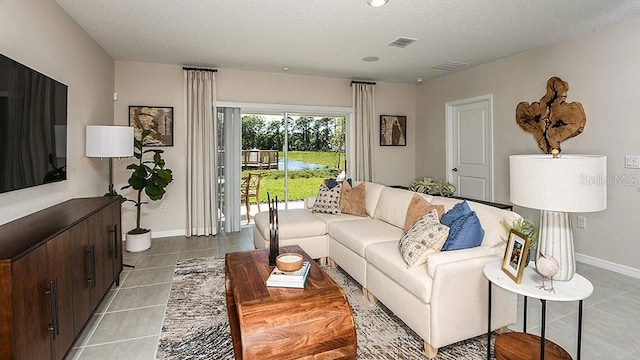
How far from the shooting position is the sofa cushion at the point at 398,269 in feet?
6.74

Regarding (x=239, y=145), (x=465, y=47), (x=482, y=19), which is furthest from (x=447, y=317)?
(x=239, y=145)

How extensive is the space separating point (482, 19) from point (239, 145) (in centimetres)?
370

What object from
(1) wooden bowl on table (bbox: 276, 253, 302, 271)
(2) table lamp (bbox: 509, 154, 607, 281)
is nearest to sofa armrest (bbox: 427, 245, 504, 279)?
(2) table lamp (bbox: 509, 154, 607, 281)

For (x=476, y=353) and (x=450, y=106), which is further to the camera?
(x=450, y=106)

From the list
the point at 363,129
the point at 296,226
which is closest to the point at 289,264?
the point at 296,226

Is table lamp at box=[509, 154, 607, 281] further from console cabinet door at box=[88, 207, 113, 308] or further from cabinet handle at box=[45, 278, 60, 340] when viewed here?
console cabinet door at box=[88, 207, 113, 308]

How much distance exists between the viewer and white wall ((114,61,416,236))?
15.4ft

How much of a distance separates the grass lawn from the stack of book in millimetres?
3563

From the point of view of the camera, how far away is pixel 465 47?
4137mm

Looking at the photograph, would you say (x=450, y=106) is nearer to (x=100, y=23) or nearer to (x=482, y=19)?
(x=482, y=19)

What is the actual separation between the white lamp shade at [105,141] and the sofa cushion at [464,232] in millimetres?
3273

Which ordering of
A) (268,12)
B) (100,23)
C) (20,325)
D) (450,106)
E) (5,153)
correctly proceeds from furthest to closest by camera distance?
→ (450,106), (100,23), (268,12), (5,153), (20,325)

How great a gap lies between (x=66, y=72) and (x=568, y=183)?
399cm

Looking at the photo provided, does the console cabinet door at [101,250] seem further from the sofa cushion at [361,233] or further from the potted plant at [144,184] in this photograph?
the sofa cushion at [361,233]
